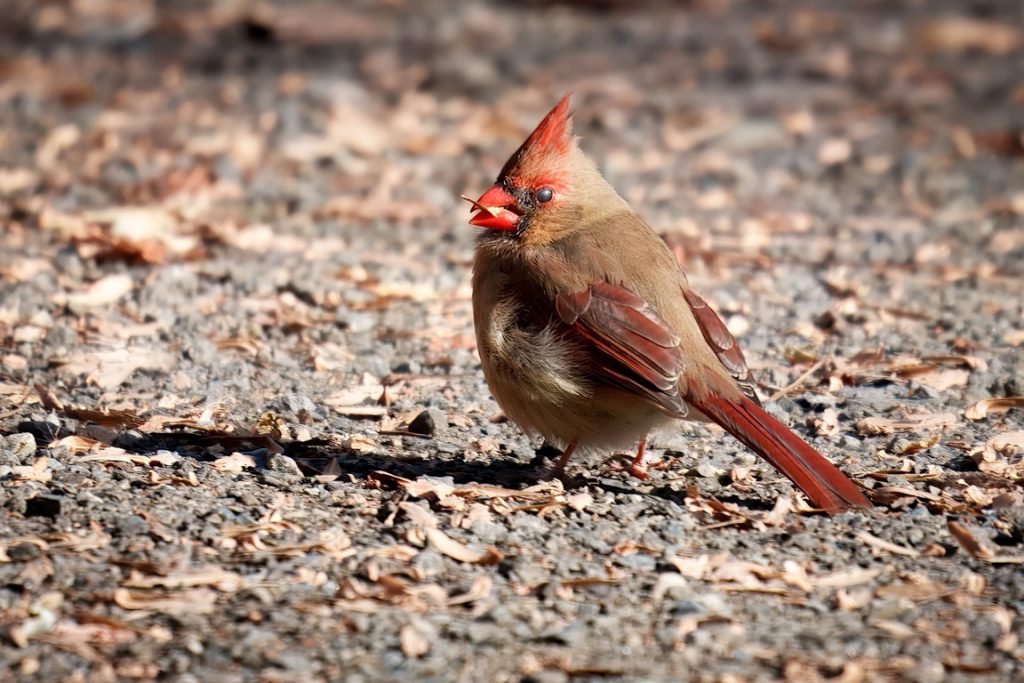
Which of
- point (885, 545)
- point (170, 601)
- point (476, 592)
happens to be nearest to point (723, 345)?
point (885, 545)

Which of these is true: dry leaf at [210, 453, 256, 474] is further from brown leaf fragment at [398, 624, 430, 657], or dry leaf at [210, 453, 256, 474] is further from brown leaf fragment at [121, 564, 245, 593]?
brown leaf fragment at [398, 624, 430, 657]

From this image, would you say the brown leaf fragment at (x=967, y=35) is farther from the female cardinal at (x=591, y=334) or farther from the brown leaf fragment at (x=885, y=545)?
the brown leaf fragment at (x=885, y=545)

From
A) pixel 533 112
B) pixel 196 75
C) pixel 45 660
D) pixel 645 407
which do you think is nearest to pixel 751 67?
pixel 533 112

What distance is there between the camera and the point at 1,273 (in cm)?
570

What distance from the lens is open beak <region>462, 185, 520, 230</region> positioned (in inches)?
163

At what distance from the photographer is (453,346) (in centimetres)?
526

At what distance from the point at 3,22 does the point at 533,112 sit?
175 inches

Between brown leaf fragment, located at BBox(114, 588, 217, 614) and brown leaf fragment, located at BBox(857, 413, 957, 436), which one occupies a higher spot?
brown leaf fragment, located at BBox(857, 413, 957, 436)

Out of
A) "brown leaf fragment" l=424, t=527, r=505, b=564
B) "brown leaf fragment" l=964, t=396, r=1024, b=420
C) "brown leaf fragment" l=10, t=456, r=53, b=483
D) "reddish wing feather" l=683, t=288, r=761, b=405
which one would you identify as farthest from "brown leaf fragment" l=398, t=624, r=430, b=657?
"brown leaf fragment" l=964, t=396, r=1024, b=420

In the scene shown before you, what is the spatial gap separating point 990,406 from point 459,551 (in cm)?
220

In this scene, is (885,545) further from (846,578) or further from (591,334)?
(591,334)

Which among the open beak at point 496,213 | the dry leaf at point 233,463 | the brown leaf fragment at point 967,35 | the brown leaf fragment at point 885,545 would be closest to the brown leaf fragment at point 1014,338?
the brown leaf fragment at point 885,545

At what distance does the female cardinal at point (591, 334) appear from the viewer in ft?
11.9

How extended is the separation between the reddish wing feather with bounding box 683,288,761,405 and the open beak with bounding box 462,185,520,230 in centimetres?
59
